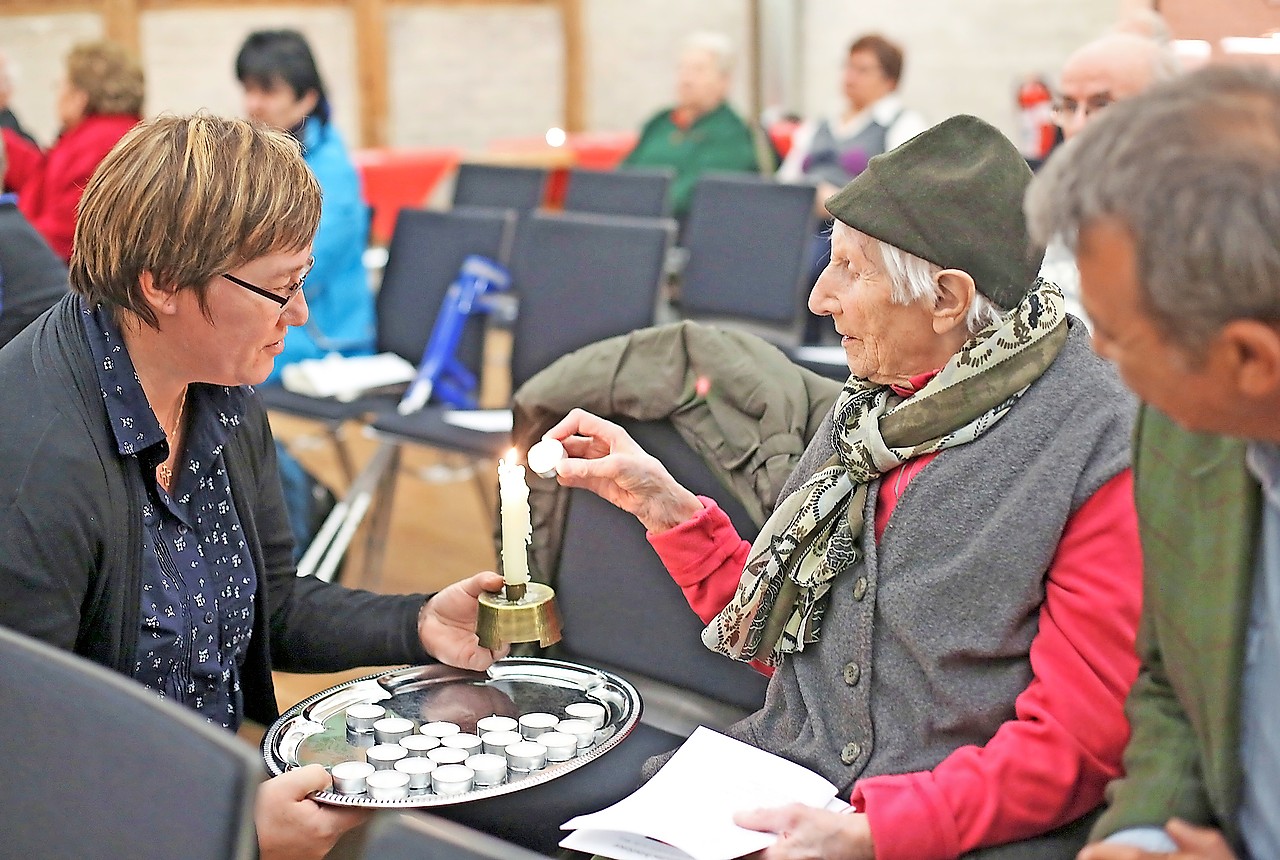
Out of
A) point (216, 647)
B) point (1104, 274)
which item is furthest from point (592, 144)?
point (1104, 274)

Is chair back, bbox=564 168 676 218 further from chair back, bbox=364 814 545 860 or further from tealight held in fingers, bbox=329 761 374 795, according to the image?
chair back, bbox=364 814 545 860

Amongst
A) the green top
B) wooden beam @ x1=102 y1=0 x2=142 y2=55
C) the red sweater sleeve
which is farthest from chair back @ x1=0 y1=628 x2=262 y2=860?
wooden beam @ x1=102 y1=0 x2=142 y2=55

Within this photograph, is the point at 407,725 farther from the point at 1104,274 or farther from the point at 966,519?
the point at 1104,274

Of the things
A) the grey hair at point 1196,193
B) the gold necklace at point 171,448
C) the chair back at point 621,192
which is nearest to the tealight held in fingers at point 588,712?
the gold necklace at point 171,448

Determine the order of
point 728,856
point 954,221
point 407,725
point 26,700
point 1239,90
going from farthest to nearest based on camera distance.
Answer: point 407,725 < point 954,221 < point 728,856 < point 26,700 < point 1239,90

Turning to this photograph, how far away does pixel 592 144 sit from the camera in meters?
9.64

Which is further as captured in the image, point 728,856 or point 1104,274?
point 728,856

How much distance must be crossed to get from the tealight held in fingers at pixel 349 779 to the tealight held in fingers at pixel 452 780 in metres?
0.08

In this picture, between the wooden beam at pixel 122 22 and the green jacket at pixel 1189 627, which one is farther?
the wooden beam at pixel 122 22

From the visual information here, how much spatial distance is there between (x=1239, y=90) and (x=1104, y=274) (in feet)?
0.50

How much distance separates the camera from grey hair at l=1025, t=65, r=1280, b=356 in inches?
35.4

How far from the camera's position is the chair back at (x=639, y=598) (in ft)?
6.18

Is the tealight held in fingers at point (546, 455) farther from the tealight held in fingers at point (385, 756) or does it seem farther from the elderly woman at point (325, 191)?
the elderly woman at point (325, 191)

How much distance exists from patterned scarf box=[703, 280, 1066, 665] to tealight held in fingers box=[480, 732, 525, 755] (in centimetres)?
26
